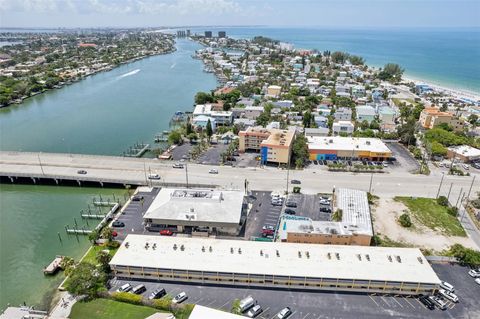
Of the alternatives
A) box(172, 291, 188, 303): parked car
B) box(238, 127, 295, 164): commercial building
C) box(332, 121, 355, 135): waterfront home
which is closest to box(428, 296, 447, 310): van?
box(172, 291, 188, 303): parked car

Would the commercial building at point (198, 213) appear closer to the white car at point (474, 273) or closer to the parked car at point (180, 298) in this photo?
the parked car at point (180, 298)

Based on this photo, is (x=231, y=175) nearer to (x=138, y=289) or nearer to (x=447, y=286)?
(x=138, y=289)

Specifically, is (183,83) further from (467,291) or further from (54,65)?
(467,291)

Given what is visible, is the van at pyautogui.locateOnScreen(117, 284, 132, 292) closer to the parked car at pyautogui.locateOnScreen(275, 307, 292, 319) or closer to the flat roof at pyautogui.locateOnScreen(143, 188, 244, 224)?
the flat roof at pyautogui.locateOnScreen(143, 188, 244, 224)

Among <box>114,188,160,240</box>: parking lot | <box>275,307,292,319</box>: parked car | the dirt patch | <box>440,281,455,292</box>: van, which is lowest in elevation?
<box>114,188,160,240</box>: parking lot

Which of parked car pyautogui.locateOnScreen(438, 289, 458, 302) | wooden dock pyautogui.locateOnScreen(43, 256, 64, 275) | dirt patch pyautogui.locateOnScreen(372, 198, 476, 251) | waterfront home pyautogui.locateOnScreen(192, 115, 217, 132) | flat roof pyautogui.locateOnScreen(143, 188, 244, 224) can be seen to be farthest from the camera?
waterfront home pyautogui.locateOnScreen(192, 115, 217, 132)

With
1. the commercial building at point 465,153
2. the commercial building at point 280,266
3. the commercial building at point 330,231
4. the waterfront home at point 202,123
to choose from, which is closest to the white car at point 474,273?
the commercial building at point 280,266

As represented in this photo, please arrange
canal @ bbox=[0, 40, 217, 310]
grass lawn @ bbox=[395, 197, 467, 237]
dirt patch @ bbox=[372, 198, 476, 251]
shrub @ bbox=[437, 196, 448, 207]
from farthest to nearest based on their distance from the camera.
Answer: shrub @ bbox=[437, 196, 448, 207] < grass lawn @ bbox=[395, 197, 467, 237] < dirt patch @ bbox=[372, 198, 476, 251] < canal @ bbox=[0, 40, 217, 310]
